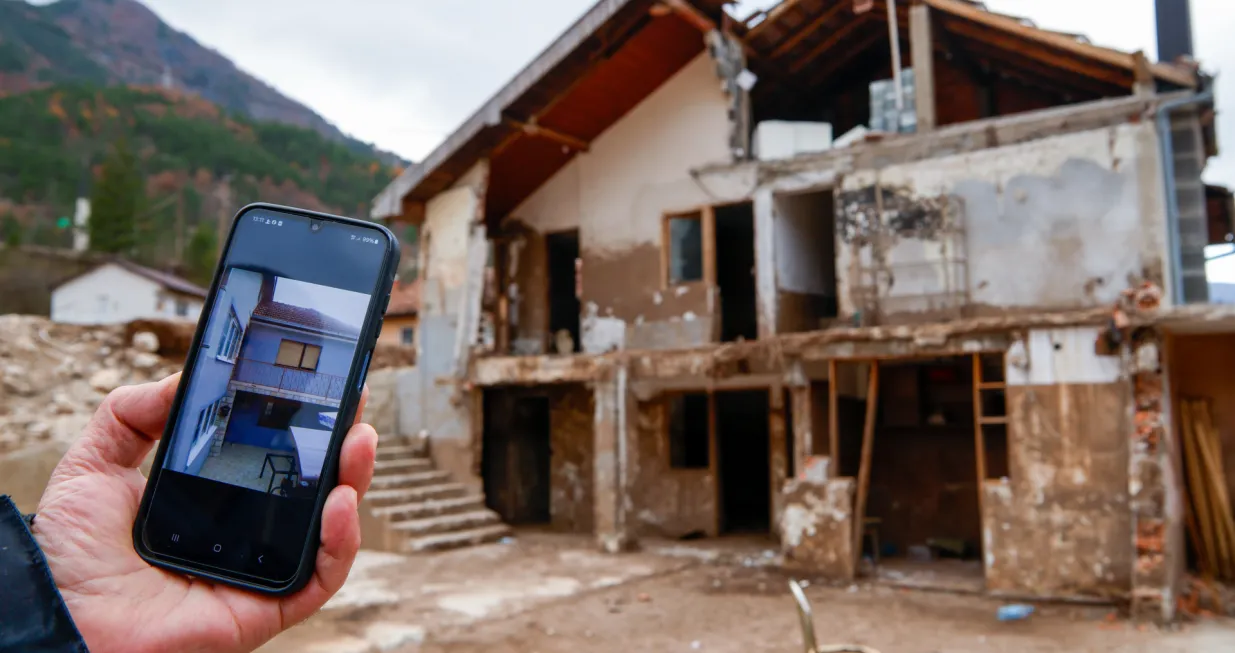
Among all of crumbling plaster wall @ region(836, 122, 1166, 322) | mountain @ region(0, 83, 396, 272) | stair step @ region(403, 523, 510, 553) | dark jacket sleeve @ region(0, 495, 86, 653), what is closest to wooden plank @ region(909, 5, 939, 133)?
crumbling plaster wall @ region(836, 122, 1166, 322)

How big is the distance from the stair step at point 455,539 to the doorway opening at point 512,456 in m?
1.91

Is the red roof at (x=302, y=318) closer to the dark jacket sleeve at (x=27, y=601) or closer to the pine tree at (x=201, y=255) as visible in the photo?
the dark jacket sleeve at (x=27, y=601)

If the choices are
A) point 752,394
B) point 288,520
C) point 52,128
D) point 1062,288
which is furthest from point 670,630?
point 52,128

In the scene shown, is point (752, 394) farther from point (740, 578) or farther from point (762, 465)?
point (740, 578)

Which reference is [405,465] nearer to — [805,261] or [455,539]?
[455,539]

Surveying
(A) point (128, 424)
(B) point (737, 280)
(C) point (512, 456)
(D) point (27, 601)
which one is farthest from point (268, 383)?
(B) point (737, 280)

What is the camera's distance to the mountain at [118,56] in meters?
71.4

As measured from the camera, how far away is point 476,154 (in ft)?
49.6

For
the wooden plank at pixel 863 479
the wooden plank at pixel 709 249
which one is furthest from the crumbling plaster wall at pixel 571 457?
the wooden plank at pixel 863 479

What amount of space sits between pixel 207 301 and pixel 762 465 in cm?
1671

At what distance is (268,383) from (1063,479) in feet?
32.3

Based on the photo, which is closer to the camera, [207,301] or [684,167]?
[207,301]

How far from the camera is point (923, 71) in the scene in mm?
11922

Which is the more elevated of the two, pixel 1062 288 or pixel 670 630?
pixel 1062 288
